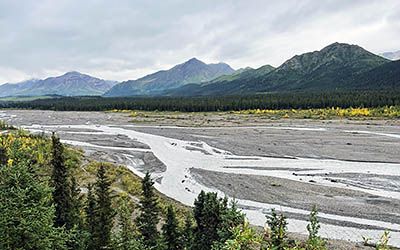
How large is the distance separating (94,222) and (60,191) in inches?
103

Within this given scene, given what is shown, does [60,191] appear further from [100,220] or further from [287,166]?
[287,166]

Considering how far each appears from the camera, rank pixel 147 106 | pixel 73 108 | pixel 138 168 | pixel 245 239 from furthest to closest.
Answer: pixel 73 108 → pixel 147 106 → pixel 138 168 → pixel 245 239

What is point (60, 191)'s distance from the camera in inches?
779

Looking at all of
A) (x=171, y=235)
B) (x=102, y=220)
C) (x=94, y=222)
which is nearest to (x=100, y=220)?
(x=102, y=220)

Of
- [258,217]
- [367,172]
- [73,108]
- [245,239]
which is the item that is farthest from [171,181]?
[73,108]

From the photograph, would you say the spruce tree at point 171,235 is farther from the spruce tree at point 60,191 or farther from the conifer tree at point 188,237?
the spruce tree at point 60,191

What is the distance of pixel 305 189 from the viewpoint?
36.7 m

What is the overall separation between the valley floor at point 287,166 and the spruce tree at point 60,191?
1556cm

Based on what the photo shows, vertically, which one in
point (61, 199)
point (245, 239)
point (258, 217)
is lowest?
point (258, 217)

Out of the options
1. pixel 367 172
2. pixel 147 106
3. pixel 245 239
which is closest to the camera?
pixel 245 239

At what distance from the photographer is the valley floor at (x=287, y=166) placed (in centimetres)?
3086

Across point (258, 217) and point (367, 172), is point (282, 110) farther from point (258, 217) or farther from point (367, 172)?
point (258, 217)

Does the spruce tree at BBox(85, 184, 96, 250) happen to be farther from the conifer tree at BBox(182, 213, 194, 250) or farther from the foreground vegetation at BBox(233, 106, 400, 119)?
the foreground vegetation at BBox(233, 106, 400, 119)

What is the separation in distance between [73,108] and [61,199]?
541 ft
